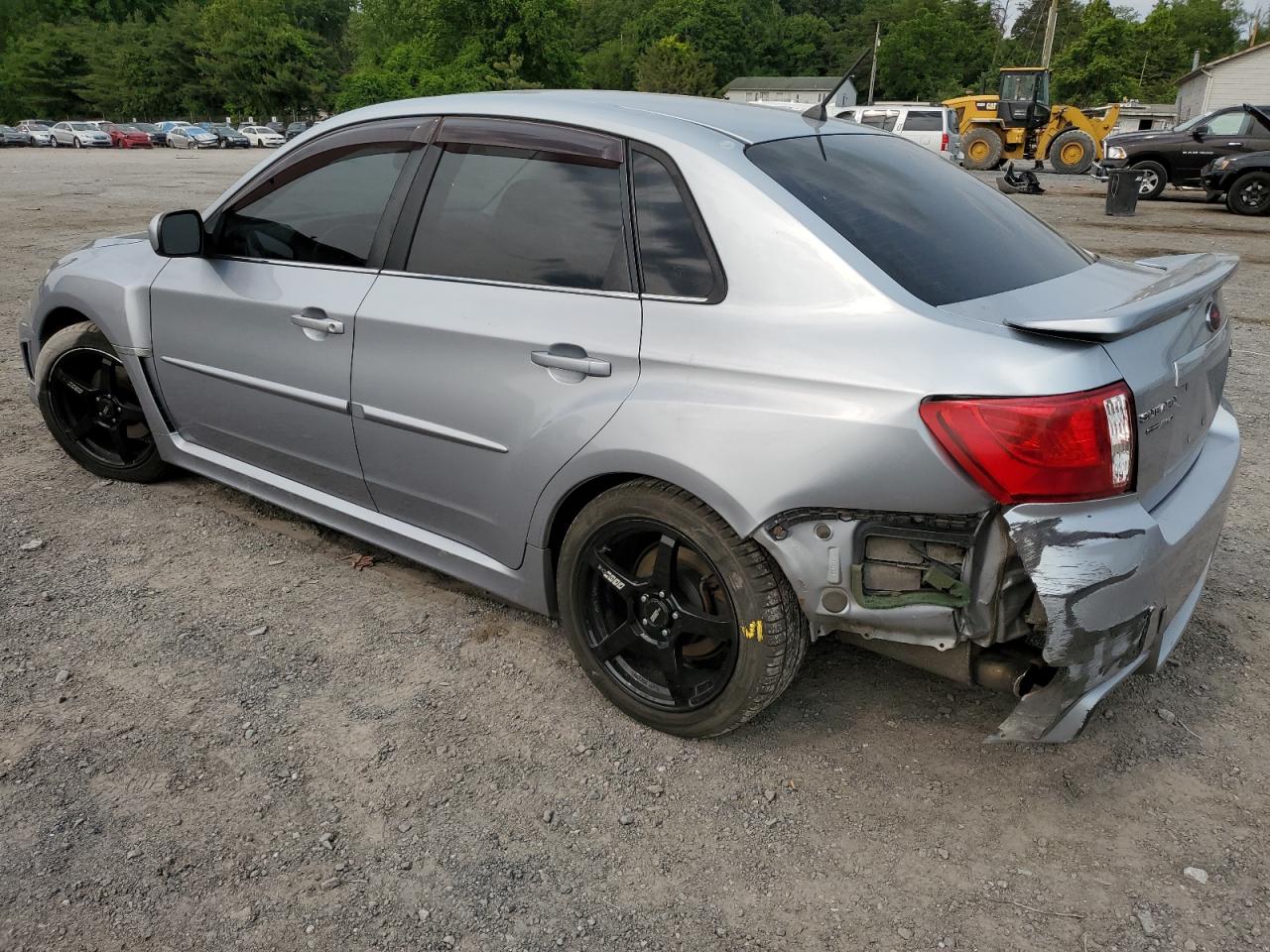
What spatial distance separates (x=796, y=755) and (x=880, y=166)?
5.70ft

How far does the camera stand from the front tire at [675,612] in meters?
2.43

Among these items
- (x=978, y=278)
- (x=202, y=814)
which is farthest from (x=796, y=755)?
(x=202, y=814)

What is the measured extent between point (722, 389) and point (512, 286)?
2.61 ft

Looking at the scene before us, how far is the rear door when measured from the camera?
2629 millimetres

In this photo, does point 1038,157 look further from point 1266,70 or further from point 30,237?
point 1266,70

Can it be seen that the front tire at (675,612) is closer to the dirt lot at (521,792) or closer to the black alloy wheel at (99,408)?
the dirt lot at (521,792)

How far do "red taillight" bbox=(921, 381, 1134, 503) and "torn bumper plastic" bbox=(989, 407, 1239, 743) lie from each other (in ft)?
0.17

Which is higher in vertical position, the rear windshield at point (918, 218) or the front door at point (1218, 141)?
the rear windshield at point (918, 218)

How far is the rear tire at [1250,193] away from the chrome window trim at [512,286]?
1879 cm

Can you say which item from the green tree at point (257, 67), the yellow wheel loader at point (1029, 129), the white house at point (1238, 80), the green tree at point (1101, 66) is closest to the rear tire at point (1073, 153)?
the yellow wheel loader at point (1029, 129)

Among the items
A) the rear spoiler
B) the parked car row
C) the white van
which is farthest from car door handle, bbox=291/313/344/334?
the parked car row

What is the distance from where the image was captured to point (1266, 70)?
47969mm

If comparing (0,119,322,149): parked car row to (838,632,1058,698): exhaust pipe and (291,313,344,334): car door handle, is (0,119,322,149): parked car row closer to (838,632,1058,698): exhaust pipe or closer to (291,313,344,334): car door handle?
(291,313,344,334): car door handle

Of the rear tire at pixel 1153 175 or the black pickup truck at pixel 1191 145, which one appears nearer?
the black pickup truck at pixel 1191 145
